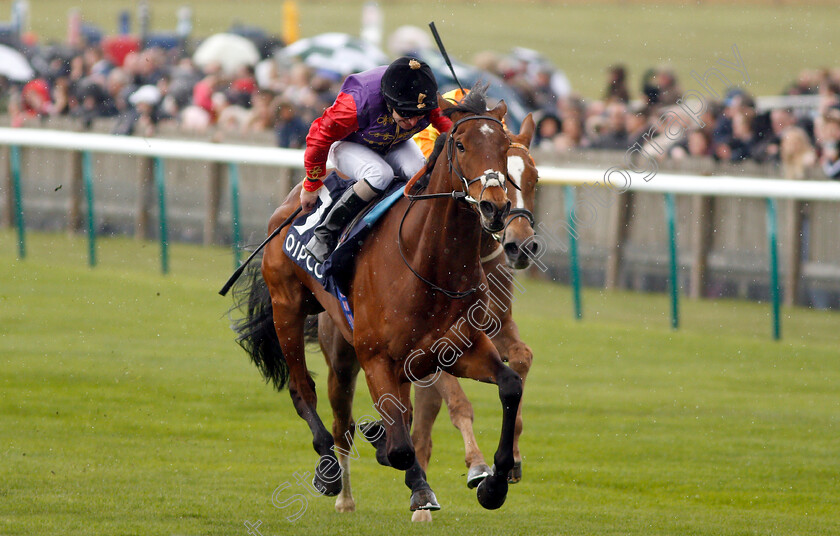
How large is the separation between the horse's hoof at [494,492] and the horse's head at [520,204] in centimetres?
88

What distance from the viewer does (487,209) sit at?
181 inches

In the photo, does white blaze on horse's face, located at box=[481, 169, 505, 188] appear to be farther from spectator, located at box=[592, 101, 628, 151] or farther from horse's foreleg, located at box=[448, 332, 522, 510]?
spectator, located at box=[592, 101, 628, 151]

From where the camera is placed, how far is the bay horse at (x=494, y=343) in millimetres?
4938

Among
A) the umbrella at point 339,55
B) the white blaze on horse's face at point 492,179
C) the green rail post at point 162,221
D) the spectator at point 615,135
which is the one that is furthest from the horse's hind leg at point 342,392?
the umbrella at point 339,55

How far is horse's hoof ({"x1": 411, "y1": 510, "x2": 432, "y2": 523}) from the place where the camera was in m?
5.88

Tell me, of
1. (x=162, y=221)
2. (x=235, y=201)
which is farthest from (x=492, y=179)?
(x=162, y=221)

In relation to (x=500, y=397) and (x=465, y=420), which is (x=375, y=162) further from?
(x=500, y=397)

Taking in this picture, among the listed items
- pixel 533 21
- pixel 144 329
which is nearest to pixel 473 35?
pixel 533 21

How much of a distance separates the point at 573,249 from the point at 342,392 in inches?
189

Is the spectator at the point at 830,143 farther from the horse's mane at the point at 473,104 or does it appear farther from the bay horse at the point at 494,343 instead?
the horse's mane at the point at 473,104

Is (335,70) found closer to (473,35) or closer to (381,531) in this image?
(381,531)

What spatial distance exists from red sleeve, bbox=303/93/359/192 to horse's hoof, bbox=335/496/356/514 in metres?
1.56

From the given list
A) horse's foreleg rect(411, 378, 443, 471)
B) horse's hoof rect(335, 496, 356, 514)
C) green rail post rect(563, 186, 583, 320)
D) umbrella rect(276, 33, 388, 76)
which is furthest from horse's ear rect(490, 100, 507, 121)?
umbrella rect(276, 33, 388, 76)

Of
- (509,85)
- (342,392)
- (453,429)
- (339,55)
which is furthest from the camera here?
(339,55)
